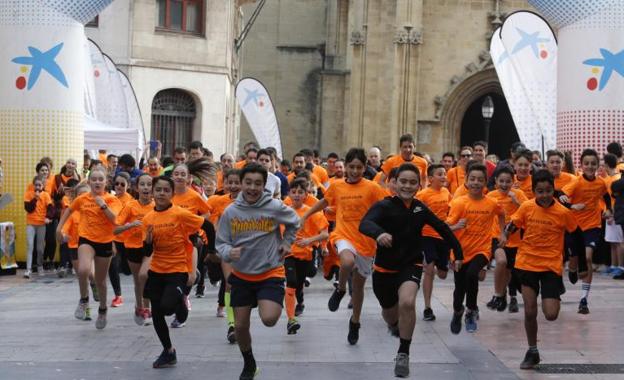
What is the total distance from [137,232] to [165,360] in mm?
2931

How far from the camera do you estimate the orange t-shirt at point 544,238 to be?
1098 centimetres

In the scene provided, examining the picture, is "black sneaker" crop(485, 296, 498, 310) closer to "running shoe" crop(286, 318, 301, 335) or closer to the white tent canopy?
"running shoe" crop(286, 318, 301, 335)

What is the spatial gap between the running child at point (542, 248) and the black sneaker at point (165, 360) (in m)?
2.93

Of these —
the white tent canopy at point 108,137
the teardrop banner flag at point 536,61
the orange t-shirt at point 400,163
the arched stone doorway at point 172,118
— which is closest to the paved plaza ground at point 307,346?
the orange t-shirt at point 400,163

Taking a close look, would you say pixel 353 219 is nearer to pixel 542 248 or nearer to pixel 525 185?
pixel 542 248

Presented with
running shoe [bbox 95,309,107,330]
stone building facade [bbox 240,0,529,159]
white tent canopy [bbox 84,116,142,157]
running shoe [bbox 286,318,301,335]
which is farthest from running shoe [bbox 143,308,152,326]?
stone building facade [bbox 240,0,529,159]

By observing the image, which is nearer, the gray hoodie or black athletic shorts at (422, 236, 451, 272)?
the gray hoodie

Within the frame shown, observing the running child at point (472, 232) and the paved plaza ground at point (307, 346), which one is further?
the running child at point (472, 232)

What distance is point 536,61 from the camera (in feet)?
73.2

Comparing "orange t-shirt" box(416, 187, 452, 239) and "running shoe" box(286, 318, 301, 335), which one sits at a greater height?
"orange t-shirt" box(416, 187, 452, 239)

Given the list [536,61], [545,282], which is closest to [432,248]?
[545,282]

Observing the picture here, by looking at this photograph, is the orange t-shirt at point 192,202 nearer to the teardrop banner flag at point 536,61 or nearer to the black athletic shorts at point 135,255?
the black athletic shorts at point 135,255

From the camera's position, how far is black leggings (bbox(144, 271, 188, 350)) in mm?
10750

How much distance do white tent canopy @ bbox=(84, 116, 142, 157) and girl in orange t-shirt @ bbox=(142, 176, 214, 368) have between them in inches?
483
